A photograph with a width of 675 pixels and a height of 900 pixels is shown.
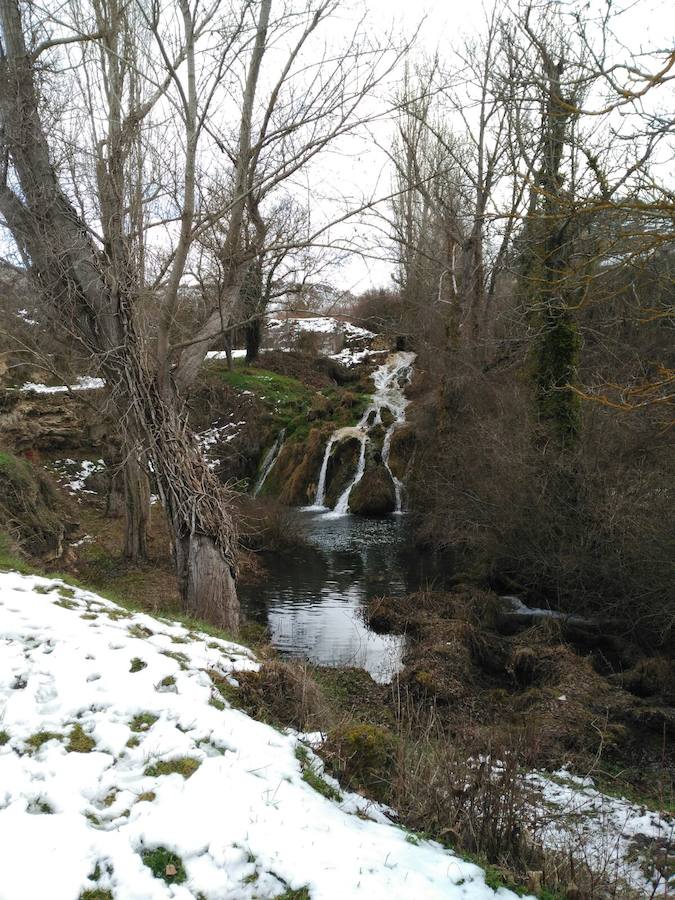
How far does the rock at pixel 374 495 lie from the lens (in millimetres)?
17484

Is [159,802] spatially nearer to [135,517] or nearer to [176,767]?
[176,767]

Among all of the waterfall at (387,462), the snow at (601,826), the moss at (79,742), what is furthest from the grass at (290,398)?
the moss at (79,742)

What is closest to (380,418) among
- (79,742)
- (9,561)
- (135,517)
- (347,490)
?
(347,490)

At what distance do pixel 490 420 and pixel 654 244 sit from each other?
7027mm

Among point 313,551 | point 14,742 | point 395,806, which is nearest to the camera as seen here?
point 14,742

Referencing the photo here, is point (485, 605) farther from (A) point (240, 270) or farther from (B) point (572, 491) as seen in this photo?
(A) point (240, 270)

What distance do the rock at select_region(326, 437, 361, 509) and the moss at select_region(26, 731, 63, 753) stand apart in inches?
586

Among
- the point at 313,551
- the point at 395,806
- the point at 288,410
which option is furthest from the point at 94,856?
Answer: the point at 288,410

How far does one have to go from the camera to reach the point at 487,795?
345 cm

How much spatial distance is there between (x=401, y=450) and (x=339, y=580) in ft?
23.3

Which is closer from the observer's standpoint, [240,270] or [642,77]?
[642,77]

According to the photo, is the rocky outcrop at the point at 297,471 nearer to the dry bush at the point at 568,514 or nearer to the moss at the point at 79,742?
the dry bush at the point at 568,514

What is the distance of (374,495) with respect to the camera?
57.5ft

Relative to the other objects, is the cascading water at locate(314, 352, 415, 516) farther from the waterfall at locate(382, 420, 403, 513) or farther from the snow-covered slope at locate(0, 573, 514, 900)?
the snow-covered slope at locate(0, 573, 514, 900)
